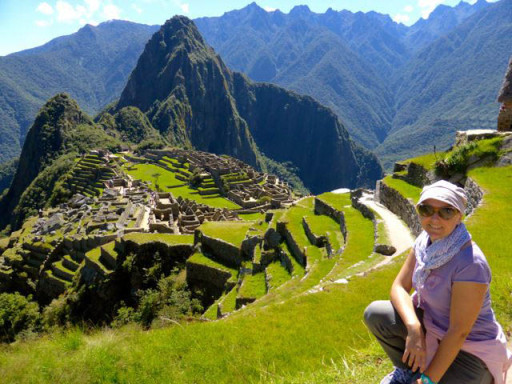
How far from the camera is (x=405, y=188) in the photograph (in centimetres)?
2022

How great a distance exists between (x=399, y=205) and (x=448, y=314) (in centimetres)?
1779

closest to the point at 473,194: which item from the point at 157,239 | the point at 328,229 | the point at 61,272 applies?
the point at 328,229

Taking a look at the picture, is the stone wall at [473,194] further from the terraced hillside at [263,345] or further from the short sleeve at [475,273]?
the short sleeve at [475,273]

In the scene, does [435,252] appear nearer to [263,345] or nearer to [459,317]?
[459,317]

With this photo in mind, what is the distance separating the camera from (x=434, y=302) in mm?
3197

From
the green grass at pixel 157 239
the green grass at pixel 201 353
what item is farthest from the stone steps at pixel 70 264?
the green grass at pixel 201 353

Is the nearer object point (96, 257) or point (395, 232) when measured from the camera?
point (395, 232)

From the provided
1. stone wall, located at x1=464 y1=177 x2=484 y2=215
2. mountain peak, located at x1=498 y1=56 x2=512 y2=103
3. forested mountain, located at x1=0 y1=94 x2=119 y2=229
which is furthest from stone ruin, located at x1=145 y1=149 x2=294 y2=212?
forested mountain, located at x1=0 y1=94 x2=119 y2=229

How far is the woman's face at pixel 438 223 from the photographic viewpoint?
3146 millimetres

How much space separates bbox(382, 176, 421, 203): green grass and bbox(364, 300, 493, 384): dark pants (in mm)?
15031

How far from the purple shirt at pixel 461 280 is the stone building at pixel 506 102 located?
18.8 metres

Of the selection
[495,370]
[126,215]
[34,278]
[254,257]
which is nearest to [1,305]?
[34,278]

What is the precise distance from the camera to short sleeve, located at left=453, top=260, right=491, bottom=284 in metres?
2.90

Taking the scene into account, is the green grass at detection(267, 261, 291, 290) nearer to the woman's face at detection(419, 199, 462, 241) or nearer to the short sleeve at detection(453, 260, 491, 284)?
the woman's face at detection(419, 199, 462, 241)
